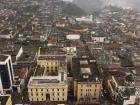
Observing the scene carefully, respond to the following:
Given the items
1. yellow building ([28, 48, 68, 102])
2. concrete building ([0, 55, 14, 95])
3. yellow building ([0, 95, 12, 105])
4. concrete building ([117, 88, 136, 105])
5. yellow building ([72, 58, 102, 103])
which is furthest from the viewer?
concrete building ([0, 55, 14, 95])

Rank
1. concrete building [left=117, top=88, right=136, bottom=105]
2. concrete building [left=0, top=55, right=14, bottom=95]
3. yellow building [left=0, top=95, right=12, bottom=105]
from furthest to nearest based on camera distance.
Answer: concrete building [left=0, top=55, right=14, bottom=95]
concrete building [left=117, top=88, right=136, bottom=105]
yellow building [left=0, top=95, right=12, bottom=105]

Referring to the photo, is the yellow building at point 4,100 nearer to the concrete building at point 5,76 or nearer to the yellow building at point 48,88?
the yellow building at point 48,88

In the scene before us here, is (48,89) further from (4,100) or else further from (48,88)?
(4,100)

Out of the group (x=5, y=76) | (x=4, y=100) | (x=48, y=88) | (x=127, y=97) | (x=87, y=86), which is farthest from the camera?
(x=5, y=76)

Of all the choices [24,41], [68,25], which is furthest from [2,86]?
[68,25]

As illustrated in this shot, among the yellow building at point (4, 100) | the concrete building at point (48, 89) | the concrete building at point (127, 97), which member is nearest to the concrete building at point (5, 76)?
the concrete building at point (48, 89)

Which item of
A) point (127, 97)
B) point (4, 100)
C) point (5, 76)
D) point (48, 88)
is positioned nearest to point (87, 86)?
point (48, 88)

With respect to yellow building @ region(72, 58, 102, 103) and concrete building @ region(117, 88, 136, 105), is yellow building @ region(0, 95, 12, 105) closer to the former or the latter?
yellow building @ region(72, 58, 102, 103)

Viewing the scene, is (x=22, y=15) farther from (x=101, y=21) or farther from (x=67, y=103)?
(x=67, y=103)

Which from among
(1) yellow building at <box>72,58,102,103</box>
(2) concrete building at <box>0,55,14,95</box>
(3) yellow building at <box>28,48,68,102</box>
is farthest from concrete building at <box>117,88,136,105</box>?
(2) concrete building at <box>0,55,14,95</box>
